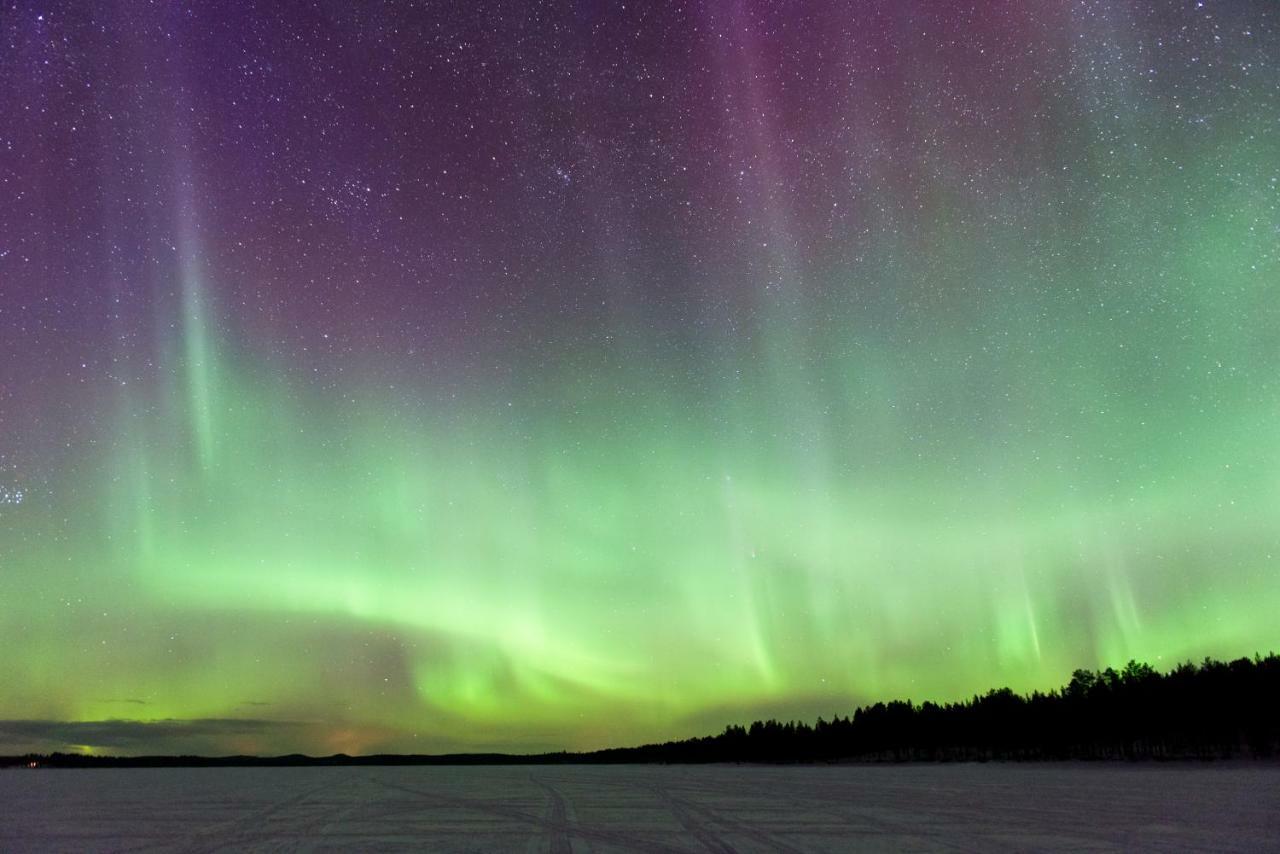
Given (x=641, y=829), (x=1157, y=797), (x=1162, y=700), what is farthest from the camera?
(x=1162, y=700)

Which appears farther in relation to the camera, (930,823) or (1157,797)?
(1157,797)

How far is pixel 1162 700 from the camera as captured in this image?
14500 centimetres

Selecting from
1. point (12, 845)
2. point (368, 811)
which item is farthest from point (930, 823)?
point (12, 845)

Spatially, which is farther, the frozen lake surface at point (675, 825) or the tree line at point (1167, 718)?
the tree line at point (1167, 718)

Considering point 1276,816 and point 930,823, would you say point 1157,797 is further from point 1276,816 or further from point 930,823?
point 930,823

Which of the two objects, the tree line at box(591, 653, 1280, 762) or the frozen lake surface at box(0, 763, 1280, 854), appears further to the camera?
the tree line at box(591, 653, 1280, 762)

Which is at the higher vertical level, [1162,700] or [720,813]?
[1162,700]

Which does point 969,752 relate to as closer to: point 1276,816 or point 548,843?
point 1276,816

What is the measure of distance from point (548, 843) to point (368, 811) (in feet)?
51.4

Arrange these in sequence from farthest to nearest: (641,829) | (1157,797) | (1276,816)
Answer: (1157,797)
(1276,816)
(641,829)

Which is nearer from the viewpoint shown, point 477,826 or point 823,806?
point 477,826

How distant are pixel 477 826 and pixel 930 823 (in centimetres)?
1395

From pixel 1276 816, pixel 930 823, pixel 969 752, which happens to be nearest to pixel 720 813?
pixel 930 823

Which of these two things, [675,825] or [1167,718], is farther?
[1167,718]
